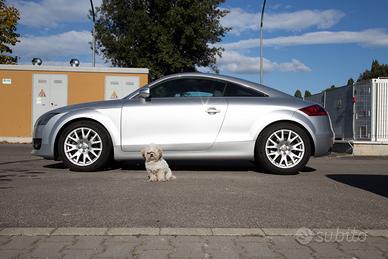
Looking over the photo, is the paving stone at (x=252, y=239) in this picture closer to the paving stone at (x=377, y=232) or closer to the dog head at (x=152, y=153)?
the paving stone at (x=377, y=232)

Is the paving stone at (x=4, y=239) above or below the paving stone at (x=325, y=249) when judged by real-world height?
above

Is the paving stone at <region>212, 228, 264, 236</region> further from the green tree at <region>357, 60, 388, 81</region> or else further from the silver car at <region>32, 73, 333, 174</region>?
the green tree at <region>357, 60, 388, 81</region>

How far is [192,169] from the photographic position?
26.5 feet

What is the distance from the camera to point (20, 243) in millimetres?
3777

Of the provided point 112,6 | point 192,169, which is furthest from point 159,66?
point 192,169

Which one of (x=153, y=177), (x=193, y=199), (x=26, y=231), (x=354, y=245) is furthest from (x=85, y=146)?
(x=354, y=245)

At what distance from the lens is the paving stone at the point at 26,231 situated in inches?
158

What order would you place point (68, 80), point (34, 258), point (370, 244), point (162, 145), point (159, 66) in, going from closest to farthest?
point (34, 258) < point (370, 244) < point (162, 145) < point (68, 80) < point (159, 66)

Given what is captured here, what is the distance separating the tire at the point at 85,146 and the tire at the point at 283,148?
230 cm

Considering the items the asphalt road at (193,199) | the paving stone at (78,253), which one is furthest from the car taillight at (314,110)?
the paving stone at (78,253)

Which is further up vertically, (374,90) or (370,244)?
(374,90)

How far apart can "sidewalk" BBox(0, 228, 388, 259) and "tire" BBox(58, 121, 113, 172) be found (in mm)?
3348

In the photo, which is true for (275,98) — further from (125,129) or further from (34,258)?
(34,258)

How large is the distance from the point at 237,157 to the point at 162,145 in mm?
1135
